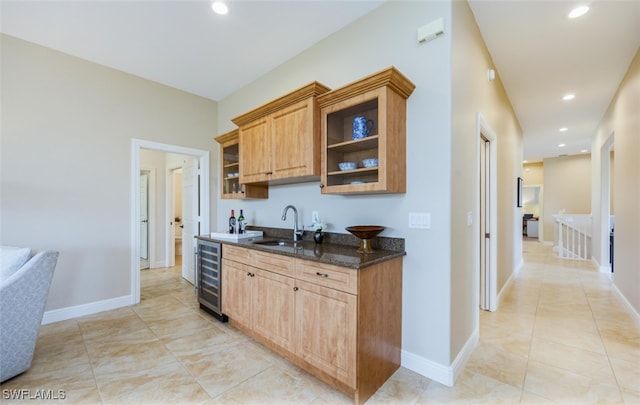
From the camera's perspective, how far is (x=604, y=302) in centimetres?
347

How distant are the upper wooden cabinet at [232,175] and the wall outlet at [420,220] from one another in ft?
6.23

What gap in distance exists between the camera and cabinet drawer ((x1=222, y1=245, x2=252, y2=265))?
2.47 m

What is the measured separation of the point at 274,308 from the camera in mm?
2199

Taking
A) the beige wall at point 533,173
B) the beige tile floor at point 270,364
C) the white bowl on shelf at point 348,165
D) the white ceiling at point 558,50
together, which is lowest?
the beige tile floor at point 270,364

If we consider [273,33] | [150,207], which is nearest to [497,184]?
[273,33]

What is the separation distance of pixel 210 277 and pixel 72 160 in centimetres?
203

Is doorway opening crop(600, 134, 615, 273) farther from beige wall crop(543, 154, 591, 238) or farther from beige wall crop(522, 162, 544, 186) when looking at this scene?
beige wall crop(522, 162, 544, 186)

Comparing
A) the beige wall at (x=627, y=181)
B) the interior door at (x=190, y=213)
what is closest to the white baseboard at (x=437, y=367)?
the beige wall at (x=627, y=181)

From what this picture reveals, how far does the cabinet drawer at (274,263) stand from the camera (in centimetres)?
207

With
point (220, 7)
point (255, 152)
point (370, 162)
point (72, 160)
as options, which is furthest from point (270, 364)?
point (72, 160)

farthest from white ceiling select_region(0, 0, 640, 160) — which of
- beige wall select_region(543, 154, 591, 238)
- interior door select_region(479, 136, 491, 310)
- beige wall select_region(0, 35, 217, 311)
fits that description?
beige wall select_region(543, 154, 591, 238)

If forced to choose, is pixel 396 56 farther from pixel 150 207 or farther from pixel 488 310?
pixel 150 207

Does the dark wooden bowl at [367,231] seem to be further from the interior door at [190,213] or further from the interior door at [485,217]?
the interior door at [190,213]

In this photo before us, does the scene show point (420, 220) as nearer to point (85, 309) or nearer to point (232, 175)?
point (232, 175)
